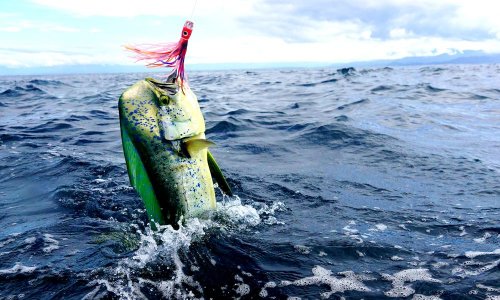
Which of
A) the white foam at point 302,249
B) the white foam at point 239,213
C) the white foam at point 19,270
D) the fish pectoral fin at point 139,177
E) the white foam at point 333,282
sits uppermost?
the fish pectoral fin at point 139,177

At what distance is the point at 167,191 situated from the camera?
14.8 ft

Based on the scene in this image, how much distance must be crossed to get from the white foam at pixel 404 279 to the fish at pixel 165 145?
2.31 m

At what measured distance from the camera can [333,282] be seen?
415 cm

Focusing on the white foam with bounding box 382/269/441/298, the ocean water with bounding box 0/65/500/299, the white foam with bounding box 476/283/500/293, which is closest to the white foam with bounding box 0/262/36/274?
the ocean water with bounding box 0/65/500/299

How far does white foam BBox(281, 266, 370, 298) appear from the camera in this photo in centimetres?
401

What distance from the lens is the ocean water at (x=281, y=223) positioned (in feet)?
13.5

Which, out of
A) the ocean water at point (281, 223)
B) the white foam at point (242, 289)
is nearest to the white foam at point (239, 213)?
the ocean water at point (281, 223)

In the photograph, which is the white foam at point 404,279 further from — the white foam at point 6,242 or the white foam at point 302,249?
the white foam at point 6,242

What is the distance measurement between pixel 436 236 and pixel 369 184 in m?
2.15

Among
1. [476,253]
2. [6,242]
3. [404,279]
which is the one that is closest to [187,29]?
[404,279]

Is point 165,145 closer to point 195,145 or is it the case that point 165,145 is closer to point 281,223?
point 195,145

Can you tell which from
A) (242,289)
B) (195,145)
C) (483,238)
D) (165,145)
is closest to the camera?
(242,289)

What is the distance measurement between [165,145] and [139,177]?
0.47m

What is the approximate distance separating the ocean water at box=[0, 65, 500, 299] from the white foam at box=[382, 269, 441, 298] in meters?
0.02
